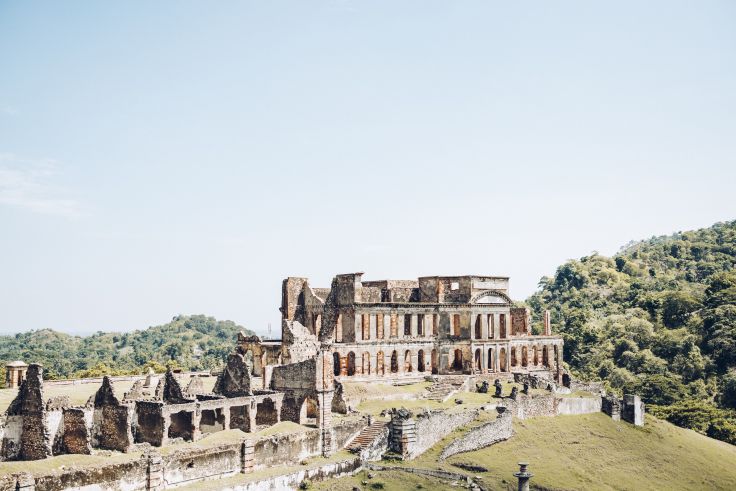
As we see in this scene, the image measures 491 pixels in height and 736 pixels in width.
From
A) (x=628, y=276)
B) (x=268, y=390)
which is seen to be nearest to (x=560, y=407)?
(x=268, y=390)

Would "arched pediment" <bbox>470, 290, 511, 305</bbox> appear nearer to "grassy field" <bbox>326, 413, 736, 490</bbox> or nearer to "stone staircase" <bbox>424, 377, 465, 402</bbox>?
"stone staircase" <bbox>424, 377, 465, 402</bbox>

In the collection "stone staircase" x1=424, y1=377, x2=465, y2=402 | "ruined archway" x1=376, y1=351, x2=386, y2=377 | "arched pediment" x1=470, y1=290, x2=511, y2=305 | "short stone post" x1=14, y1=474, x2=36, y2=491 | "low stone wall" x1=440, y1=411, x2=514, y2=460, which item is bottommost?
"low stone wall" x1=440, y1=411, x2=514, y2=460

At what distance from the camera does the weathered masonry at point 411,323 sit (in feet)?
176

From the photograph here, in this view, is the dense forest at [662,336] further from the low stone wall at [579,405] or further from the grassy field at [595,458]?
the low stone wall at [579,405]

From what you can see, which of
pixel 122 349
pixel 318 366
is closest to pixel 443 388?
pixel 318 366

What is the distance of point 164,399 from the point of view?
40406mm

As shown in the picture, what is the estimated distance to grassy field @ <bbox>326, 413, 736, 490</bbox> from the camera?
131 feet

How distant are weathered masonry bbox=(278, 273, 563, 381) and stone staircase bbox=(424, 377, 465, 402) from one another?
81.9 inches

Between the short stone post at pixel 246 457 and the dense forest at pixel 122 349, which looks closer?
the short stone post at pixel 246 457

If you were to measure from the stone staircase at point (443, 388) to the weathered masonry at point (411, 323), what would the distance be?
6.82 feet

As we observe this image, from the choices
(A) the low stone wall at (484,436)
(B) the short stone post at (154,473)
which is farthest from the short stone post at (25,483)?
(A) the low stone wall at (484,436)

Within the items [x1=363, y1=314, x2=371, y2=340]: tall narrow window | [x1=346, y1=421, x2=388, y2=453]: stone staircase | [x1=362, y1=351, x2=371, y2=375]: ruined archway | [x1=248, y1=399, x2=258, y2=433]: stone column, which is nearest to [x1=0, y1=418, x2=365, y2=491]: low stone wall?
[x1=346, y1=421, x2=388, y2=453]: stone staircase

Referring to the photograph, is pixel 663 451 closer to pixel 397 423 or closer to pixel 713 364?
pixel 397 423

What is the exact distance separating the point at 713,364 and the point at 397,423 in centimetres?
5130
